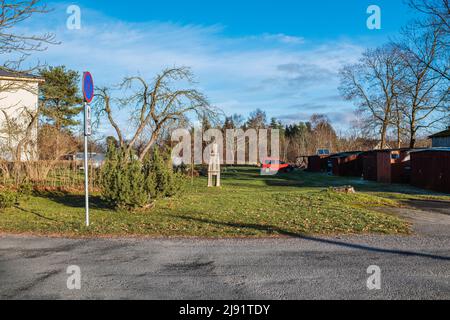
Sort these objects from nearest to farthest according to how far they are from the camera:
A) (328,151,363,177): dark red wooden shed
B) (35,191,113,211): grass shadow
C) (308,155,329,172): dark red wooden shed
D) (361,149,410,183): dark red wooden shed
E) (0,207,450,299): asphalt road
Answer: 1. (0,207,450,299): asphalt road
2. (35,191,113,211): grass shadow
3. (361,149,410,183): dark red wooden shed
4. (328,151,363,177): dark red wooden shed
5. (308,155,329,172): dark red wooden shed

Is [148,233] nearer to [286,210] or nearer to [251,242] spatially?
[251,242]

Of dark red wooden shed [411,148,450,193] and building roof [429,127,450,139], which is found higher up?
building roof [429,127,450,139]

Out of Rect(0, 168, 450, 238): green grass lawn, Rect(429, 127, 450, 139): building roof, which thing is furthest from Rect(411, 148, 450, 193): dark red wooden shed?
Rect(429, 127, 450, 139): building roof

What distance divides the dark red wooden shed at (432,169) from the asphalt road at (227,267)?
48.1 ft

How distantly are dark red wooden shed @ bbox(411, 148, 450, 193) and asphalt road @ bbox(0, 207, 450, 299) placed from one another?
14.7m

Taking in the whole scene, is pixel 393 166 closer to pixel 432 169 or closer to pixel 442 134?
pixel 432 169

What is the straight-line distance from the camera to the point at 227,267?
525 cm

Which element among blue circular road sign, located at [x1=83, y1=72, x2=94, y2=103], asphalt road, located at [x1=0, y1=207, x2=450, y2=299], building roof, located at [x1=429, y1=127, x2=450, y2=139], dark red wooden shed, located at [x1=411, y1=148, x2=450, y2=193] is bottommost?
asphalt road, located at [x1=0, y1=207, x2=450, y2=299]

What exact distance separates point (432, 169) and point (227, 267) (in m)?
20.1

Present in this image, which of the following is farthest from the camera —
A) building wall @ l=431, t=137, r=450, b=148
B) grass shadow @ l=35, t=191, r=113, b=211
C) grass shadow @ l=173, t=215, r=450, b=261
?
building wall @ l=431, t=137, r=450, b=148

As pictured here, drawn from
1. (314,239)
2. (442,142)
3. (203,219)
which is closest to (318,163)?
(442,142)

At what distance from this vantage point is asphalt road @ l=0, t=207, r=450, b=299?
14.0ft

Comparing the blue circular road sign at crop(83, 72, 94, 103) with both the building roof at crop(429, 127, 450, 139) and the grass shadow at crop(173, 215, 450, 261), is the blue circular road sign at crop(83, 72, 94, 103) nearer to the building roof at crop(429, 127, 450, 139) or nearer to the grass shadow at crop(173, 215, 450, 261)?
the grass shadow at crop(173, 215, 450, 261)

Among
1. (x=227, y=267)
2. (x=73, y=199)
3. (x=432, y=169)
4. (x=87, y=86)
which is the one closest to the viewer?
(x=227, y=267)
